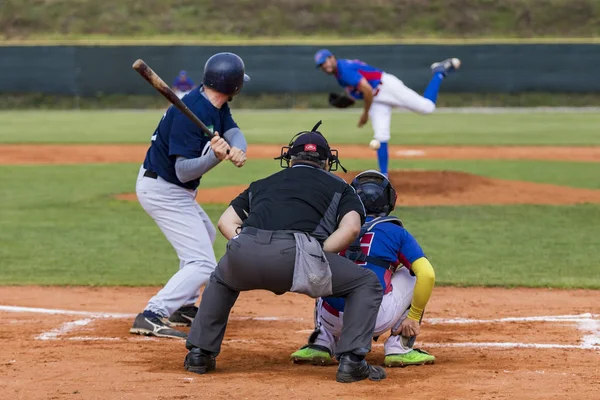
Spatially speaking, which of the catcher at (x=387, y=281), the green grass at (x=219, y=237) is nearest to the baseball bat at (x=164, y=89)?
the catcher at (x=387, y=281)

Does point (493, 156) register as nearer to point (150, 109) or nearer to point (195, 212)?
A: point (195, 212)

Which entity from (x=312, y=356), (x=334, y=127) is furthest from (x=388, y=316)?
(x=334, y=127)

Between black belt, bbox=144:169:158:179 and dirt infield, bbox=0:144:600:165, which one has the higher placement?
black belt, bbox=144:169:158:179

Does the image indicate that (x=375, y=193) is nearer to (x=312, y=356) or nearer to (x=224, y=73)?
(x=312, y=356)

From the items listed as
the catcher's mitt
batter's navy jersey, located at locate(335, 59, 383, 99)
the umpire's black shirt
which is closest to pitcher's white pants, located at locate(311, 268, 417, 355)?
the umpire's black shirt

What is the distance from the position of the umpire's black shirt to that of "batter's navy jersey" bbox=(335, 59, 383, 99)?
32.2 feet

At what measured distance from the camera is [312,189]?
5.41m

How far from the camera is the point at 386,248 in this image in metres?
5.69

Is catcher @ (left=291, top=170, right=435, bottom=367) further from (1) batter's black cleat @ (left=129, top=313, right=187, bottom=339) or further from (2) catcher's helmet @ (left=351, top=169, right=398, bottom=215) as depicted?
(1) batter's black cleat @ (left=129, top=313, right=187, bottom=339)

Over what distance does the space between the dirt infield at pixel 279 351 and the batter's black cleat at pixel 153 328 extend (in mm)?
119

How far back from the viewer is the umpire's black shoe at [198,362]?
5500 millimetres

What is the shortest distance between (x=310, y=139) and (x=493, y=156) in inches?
670

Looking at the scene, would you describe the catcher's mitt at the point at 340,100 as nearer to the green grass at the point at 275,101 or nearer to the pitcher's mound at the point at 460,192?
the pitcher's mound at the point at 460,192

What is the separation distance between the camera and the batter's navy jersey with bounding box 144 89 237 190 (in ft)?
21.7
